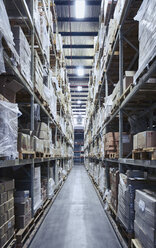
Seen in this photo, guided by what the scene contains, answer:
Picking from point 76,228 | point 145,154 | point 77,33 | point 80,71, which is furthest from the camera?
point 80,71

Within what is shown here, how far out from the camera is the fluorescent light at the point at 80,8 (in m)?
Answer: 9.59

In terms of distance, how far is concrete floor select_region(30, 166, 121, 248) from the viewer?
3.55 m

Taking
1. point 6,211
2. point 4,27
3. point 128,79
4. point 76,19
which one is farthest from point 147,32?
point 76,19

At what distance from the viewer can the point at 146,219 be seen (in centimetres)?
240

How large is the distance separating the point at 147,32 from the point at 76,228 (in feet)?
12.7

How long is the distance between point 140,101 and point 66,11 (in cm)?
838

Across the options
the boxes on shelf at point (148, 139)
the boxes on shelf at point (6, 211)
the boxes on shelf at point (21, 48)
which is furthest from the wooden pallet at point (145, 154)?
the boxes on shelf at point (21, 48)

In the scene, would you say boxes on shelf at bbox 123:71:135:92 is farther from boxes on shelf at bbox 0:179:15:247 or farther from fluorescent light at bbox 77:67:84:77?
fluorescent light at bbox 77:67:84:77

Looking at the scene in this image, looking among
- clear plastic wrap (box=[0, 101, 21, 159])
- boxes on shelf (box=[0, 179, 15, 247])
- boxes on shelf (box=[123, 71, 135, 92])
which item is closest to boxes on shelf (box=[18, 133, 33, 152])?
clear plastic wrap (box=[0, 101, 21, 159])

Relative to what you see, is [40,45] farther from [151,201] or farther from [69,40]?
[69,40]

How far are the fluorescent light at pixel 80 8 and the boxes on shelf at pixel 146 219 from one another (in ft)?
31.3

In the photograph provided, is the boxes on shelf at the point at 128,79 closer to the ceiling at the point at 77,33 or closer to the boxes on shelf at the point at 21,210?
the boxes on shelf at the point at 21,210

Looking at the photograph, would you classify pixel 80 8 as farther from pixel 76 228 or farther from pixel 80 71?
pixel 76 228

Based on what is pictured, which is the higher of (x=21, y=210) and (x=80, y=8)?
(x=80, y=8)
